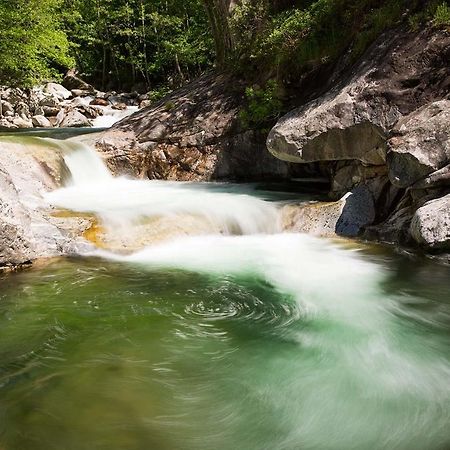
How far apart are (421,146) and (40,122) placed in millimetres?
20831

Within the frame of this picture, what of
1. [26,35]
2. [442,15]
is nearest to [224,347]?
[442,15]

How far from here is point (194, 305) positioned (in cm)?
527

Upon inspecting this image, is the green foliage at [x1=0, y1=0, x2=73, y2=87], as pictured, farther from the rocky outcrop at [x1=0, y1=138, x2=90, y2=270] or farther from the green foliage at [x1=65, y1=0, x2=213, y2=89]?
the rocky outcrop at [x1=0, y1=138, x2=90, y2=270]

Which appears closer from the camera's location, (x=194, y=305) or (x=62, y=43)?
(x=194, y=305)

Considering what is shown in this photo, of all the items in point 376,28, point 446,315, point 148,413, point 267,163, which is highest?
point 376,28

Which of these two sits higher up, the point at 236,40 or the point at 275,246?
the point at 236,40

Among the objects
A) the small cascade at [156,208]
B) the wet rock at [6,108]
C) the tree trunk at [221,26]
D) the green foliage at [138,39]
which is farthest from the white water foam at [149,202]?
the green foliage at [138,39]

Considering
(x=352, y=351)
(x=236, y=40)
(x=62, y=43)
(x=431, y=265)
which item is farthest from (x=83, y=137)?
(x=352, y=351)

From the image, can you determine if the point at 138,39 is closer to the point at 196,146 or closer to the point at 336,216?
the point at 196,146

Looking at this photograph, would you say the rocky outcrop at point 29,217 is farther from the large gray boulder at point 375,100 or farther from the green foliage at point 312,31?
the green foliage at point 312,31

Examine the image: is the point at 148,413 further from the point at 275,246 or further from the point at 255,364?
the point at 275,246

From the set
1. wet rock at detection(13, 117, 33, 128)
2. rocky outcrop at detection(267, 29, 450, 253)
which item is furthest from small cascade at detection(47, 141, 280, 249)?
wet rock at detection(13, 117, 33, 128)

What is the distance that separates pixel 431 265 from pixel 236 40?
982 centimetres

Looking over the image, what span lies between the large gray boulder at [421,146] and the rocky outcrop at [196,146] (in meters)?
4.11
